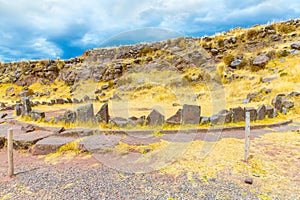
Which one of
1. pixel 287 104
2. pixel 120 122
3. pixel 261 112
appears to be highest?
pixel 287 104

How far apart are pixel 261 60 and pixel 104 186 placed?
17070 millimetres

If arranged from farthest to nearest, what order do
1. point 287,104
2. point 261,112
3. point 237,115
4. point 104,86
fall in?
point 104,86 < point 287,104 < point 261,112 < point 237,115

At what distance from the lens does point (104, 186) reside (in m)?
3.71

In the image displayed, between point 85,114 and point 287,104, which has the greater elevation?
point 287,104

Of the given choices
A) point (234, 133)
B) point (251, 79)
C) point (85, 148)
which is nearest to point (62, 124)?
point (85, 148)

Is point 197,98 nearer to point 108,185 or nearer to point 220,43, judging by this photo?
point 220,43

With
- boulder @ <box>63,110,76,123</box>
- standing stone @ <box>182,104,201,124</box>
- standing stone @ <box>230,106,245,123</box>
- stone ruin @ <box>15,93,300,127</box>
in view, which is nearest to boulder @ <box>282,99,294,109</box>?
stone ruin @ <box>15,93,300,127</box>

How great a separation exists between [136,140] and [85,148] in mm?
1462

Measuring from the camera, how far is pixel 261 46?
19.6 meters

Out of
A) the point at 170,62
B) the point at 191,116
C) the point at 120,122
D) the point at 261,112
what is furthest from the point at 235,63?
the point at 120,122

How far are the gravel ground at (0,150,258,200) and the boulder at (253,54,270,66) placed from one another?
15.7m

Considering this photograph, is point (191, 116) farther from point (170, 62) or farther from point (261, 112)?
point (170, 62)

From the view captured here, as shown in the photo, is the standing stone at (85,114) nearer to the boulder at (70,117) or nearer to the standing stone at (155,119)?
the boulder at (70,117)

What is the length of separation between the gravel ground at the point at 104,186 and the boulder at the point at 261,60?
1569 cm
